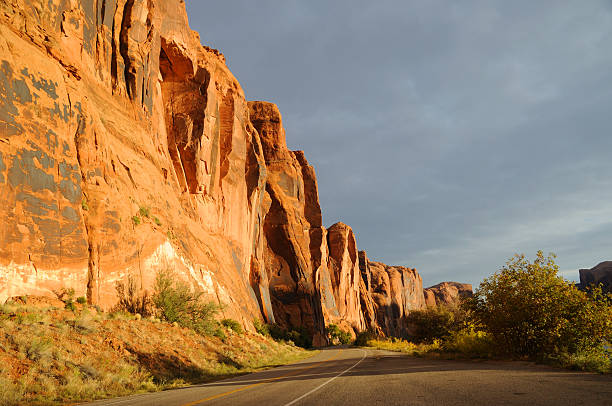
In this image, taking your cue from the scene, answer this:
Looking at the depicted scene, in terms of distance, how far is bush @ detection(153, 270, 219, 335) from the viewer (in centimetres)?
1972

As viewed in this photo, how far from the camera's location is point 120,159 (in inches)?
843

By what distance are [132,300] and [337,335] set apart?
61.9 m

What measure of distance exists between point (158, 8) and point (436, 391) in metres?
33.7

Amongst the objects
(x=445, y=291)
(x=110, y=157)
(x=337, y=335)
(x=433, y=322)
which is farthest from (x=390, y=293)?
(x=110, y=157)

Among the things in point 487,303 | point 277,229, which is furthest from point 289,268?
point 487,303

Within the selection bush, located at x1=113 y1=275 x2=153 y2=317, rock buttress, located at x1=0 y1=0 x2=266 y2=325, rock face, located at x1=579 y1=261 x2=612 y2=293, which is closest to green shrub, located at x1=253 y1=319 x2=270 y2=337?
rock buttress, located at x1=0 y1=0 x2=266 y2=325

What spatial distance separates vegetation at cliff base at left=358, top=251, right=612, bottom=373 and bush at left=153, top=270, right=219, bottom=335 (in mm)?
13176

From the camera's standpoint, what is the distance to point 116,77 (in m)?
25.1

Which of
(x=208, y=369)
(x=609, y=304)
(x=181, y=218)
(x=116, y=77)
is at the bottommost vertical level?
(x=208, y=369)

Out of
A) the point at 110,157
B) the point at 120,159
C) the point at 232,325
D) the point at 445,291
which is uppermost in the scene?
the point at 120,159

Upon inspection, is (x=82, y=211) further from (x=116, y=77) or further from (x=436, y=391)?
(x=436, y=391)

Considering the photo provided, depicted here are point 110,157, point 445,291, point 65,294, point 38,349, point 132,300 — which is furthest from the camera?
point 445,291

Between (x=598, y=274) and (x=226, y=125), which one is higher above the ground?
(x=226, y=125)

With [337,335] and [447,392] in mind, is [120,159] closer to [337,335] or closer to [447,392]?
[447,392]
